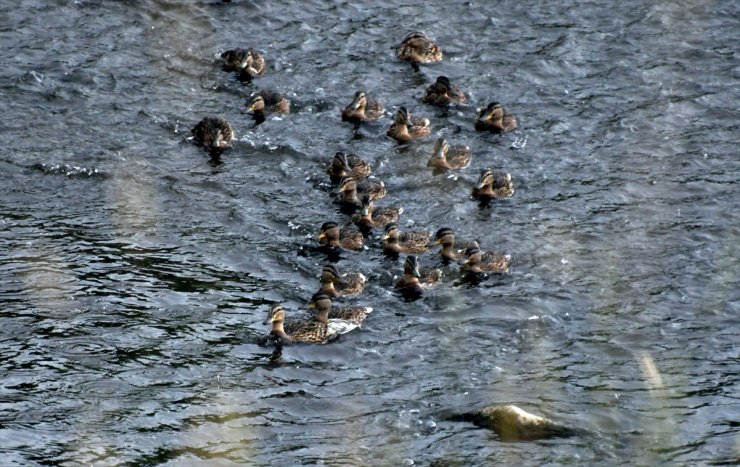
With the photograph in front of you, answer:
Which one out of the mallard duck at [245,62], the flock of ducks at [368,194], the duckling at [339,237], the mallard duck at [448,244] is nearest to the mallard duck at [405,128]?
the flock of ducks at [368,194]

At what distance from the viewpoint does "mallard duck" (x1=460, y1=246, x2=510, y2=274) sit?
14336mm

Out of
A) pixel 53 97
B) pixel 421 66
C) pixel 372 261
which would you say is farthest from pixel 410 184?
pixel 53 97

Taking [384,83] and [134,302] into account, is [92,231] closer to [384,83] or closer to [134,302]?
[134,302]

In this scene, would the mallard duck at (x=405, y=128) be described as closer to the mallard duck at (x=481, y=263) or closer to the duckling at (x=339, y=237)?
the duckling at (x=339, y=237)

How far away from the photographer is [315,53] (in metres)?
19.3

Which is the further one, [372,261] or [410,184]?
[410,184]

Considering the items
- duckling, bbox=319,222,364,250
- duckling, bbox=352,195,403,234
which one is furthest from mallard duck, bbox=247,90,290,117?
duckling, bbox=319,222,364,250

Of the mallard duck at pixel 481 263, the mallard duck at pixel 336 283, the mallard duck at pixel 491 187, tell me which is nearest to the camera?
the mallard duck at pixel 336 283

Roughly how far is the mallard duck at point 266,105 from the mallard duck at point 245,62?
816mm

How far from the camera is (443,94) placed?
18000 millimetres

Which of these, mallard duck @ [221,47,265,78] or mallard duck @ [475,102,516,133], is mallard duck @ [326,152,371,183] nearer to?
mallard duck @ [475,102,516,133]

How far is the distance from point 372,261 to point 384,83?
453cm

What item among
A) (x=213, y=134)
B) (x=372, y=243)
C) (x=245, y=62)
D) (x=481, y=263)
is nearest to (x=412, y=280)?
(x=481, y=263)

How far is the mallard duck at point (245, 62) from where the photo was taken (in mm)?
18359
